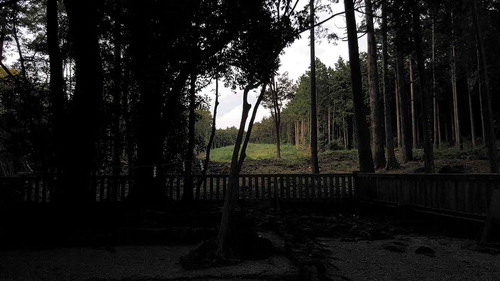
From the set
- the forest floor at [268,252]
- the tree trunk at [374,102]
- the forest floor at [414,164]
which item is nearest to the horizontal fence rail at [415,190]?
the forest floor at [268,252]

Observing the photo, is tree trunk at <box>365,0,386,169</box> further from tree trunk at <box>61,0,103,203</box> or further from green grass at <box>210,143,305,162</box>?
green grass at <box>210,143,305,162</box>

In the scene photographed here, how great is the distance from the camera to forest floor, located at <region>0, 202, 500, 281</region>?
13.4ft

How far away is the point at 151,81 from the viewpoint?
8.14 metres

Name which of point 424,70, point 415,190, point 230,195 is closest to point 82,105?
point 230,195

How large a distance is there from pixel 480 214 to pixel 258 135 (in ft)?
359

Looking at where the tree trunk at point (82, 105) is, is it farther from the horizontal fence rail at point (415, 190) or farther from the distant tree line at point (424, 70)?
the distant tree line at point (424, 70)

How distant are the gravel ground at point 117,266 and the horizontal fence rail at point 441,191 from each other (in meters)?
3.71

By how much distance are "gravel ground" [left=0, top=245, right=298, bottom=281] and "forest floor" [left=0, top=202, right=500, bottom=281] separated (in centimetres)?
1

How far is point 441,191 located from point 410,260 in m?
2.47

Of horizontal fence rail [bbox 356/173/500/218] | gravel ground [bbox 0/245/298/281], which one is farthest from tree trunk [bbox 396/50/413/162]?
gravel ground [bbox 0/245/298/281]

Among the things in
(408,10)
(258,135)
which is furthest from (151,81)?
(258,135)

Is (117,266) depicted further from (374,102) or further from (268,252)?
(374,102)

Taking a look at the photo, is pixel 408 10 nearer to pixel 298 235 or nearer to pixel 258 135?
pixel 298 235

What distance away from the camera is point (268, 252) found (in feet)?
16.3
